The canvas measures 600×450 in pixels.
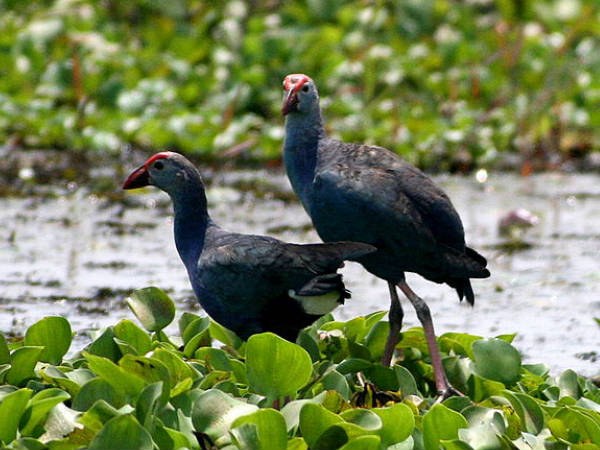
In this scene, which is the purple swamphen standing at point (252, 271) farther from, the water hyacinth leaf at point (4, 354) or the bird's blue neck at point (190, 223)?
the water hyacinth leaf at point (4, 354)

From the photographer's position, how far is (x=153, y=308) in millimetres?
4281

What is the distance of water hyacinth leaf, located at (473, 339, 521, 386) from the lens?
406 cm

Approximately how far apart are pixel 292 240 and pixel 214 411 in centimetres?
339

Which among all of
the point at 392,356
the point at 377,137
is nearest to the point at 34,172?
the point at 377,137

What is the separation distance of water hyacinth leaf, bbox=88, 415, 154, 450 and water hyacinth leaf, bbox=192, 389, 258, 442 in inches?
12.1

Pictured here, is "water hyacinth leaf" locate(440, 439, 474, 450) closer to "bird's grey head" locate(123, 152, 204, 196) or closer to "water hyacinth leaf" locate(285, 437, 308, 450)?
"water hyacinth leaf" locate(285, 437, 308, 450)

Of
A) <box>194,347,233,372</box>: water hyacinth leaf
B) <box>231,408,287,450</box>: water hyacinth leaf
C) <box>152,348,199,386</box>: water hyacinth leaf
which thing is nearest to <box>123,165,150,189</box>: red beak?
<box>194,347,233,372</box>: water hyacinth leaf

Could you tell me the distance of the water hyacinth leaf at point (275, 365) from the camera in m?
3.47

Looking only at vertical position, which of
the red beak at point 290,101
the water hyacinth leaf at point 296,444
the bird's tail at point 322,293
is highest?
the red beak at point 290,101

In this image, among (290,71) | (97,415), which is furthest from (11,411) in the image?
(290,71)

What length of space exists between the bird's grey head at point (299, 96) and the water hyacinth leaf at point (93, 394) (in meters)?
1.34

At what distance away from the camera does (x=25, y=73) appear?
29.5 ft

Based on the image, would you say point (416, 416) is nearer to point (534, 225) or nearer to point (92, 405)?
point (92, 405)

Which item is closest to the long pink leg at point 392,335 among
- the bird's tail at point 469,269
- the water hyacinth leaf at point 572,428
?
the bird's tail at point 469,269
